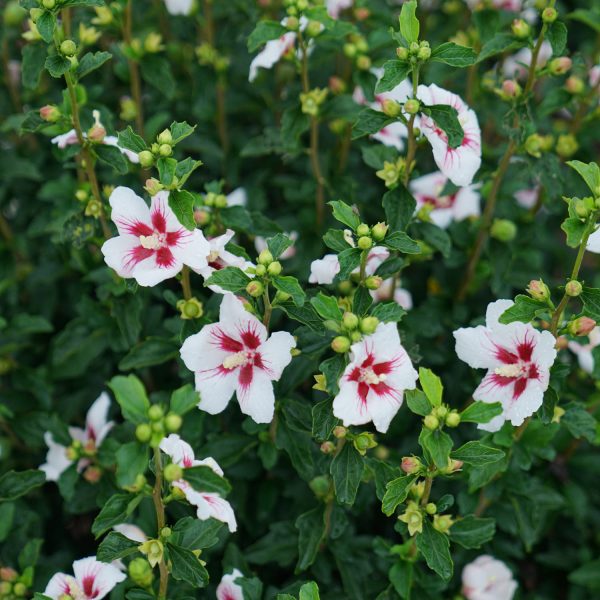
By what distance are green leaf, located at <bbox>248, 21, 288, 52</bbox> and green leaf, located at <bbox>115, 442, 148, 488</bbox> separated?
1227 mm

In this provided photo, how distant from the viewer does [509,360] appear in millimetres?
1995

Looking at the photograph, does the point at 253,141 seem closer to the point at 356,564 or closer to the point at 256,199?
the point at 256,199

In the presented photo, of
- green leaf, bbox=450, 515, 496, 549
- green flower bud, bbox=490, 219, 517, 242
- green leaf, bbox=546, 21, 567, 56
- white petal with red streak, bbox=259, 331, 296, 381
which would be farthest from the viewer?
green flower bud, bbox=490, 219, 517, 242

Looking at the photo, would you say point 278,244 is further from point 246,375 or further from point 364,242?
point 246,375

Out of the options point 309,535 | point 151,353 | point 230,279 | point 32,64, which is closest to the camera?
point 230,279

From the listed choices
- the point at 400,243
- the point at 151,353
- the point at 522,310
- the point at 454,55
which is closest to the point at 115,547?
the point at 151,353

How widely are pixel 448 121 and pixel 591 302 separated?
55 cm

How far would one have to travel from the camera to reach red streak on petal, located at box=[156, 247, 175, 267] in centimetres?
192

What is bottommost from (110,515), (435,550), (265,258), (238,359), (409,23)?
(435,550)

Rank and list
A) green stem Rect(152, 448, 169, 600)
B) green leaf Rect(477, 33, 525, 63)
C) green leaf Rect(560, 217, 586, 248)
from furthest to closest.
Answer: green leaf Rect(477, 33, 525, 63)
green leaf Rect(560, 217, 586, 248)
green stem Rect(152, 448, 169, 600)

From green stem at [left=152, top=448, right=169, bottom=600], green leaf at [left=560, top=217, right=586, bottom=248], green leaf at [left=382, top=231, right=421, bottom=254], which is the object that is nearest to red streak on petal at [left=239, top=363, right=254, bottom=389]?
green stem at [left=152, top=448, right=169, bottom=600]

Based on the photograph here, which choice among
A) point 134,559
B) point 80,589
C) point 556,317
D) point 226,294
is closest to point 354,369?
point 226,294

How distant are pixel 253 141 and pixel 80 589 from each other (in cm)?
155

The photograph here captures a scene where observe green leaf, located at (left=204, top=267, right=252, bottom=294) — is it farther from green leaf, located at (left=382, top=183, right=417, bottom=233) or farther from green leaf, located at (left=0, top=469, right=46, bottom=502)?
green leaf, located at (left=0, top=469, right=46, bottom=502)
